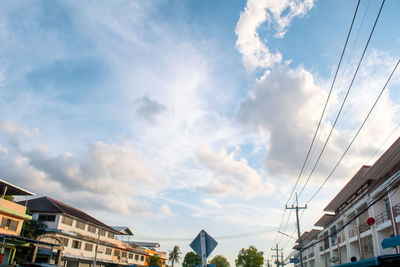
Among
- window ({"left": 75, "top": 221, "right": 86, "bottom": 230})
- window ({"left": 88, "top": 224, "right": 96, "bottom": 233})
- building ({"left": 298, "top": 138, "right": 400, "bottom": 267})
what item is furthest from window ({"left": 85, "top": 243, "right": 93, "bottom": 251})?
building ({"left": 298, "top": 138, "right": 400, "bottom": 267})

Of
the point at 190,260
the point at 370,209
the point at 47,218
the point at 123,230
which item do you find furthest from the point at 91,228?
the point at 190,260

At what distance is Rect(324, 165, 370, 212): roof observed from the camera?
29484mm

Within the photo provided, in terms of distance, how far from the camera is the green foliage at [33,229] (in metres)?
32.6

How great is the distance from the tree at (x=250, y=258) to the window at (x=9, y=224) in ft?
259

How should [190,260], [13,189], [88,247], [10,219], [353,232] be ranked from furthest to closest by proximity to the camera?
1. [190,260]
2. [88,247]
3. [353,232]
4. [13,189]
5. [10,219]

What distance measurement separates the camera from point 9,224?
27.7 m

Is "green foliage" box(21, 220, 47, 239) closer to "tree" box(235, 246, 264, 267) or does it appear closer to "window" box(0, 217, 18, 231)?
"window" box(0, 217, 18, 231)

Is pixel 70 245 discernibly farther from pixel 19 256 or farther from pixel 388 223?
pixel 388 223

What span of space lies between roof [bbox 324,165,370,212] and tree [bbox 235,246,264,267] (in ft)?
187

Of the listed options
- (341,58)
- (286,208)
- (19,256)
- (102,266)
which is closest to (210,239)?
(341,58)

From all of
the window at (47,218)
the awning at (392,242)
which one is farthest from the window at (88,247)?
the awning at (392,242)

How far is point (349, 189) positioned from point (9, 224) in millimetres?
35218

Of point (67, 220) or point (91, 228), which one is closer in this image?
point (67, 220)

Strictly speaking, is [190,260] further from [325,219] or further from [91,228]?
[91,228]
